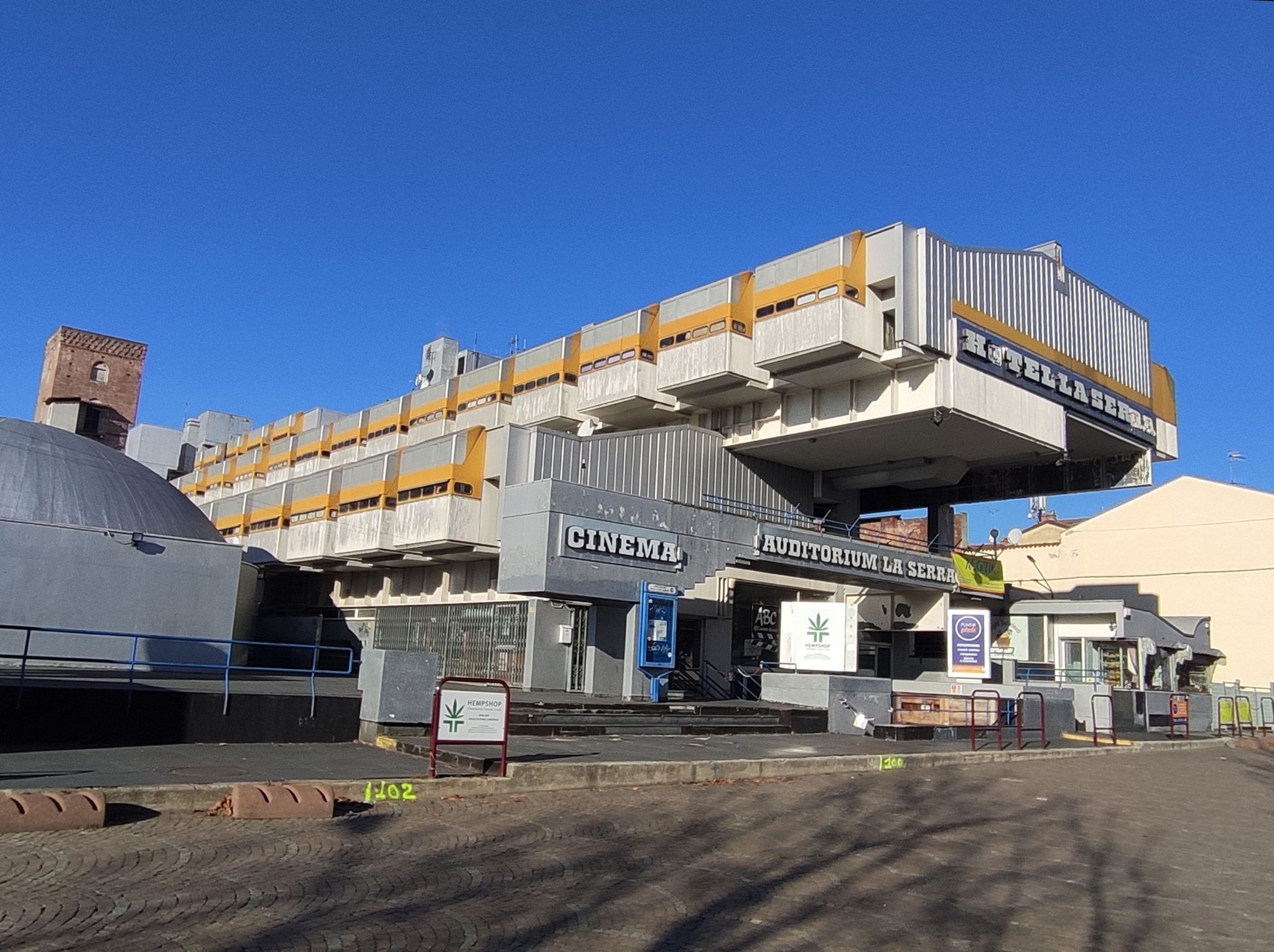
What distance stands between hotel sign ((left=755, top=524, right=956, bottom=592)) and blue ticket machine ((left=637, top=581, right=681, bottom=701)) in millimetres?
4778

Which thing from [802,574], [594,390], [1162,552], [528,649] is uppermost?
[594,390]

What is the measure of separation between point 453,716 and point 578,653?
1673cm

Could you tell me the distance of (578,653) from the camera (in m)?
28.8

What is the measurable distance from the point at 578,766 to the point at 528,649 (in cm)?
1658

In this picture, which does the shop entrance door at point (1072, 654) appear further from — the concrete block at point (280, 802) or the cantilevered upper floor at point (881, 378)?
the concrete block at point (280, 802)

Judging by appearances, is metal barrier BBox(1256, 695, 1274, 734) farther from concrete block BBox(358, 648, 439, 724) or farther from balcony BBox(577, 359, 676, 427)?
concrete block BBox(358, 648, 439, 724)

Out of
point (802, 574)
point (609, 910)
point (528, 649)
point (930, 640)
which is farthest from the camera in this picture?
point (930, 640)

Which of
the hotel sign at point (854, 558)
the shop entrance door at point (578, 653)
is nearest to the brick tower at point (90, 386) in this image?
the shop entrance door at point (578, 653)

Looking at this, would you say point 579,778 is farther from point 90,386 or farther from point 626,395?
point 90,386

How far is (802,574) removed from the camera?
3281 centimetres

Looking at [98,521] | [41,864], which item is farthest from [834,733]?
[98,521]

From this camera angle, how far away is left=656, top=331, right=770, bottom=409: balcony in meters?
32.2

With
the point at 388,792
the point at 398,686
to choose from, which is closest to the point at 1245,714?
the point at 398,686

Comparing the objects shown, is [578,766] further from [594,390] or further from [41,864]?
[594,390]
